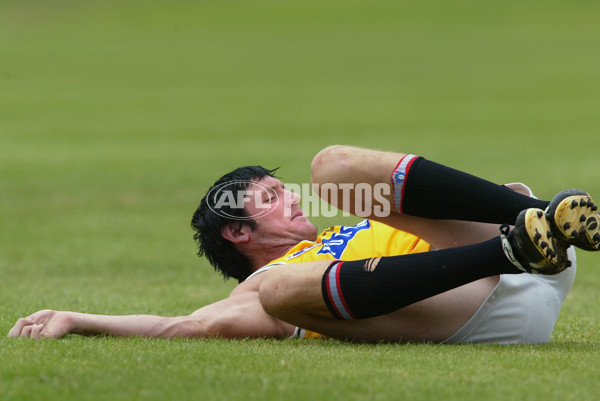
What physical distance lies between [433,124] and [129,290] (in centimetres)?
1914

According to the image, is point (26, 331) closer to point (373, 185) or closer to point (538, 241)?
point (373, 185)

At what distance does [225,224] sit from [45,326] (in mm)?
1254

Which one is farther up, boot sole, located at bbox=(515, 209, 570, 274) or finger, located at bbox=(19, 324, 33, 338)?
boot sole, located at bbox=(515, 209, 570, 274)

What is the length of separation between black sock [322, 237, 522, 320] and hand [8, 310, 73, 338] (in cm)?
135

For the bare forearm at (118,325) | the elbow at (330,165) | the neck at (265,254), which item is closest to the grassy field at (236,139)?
the bare forearm at (118,325)

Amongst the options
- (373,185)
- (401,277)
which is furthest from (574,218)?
(373,185)

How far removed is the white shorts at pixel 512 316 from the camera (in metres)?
4.70

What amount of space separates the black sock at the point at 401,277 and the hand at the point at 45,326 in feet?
4.44

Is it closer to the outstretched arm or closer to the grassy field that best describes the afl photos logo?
the outstretched arm

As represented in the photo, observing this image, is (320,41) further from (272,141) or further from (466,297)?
(466,297)

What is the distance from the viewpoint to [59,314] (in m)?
4.81

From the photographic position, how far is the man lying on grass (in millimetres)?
4172

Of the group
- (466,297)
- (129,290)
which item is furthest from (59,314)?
(129,290)

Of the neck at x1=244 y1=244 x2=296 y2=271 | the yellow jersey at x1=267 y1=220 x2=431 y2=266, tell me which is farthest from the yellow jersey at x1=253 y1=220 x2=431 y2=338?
the neck at x1=244 y1=244 x2=296 y2=271
